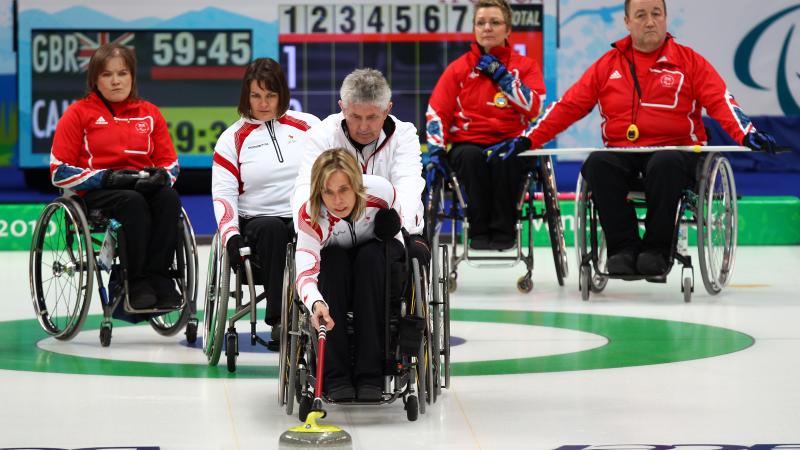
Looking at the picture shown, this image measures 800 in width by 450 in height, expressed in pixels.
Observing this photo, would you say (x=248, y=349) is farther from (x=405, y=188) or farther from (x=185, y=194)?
(x=185, y=194)

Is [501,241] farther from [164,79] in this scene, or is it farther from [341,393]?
[164,79]

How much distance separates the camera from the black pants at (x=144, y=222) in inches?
198

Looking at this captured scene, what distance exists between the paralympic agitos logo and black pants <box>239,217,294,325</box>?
6.33 metres

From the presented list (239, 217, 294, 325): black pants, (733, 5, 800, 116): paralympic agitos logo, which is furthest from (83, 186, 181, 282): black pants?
(733, 5, 800, 116): paralympic agitos logo

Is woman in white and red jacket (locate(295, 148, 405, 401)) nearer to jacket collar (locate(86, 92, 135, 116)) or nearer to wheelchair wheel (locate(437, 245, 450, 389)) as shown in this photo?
wheelchair wheel (locate(437, 245, 450, 389))

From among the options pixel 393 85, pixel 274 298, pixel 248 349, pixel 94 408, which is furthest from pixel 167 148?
pixel 393 85

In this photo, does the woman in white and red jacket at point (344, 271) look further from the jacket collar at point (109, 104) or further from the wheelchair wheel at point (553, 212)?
the wheelchair wheel at point (553, 212)

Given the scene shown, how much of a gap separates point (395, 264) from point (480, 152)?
10.1ft

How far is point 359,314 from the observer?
3635 mm

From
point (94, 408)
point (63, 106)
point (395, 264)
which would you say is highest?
point (63, 106)

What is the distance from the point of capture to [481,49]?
6.86m

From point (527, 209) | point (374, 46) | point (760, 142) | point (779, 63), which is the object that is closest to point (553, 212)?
point (527, 209)

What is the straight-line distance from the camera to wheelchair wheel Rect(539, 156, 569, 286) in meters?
6.77

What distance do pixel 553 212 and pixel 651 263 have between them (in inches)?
29.5
